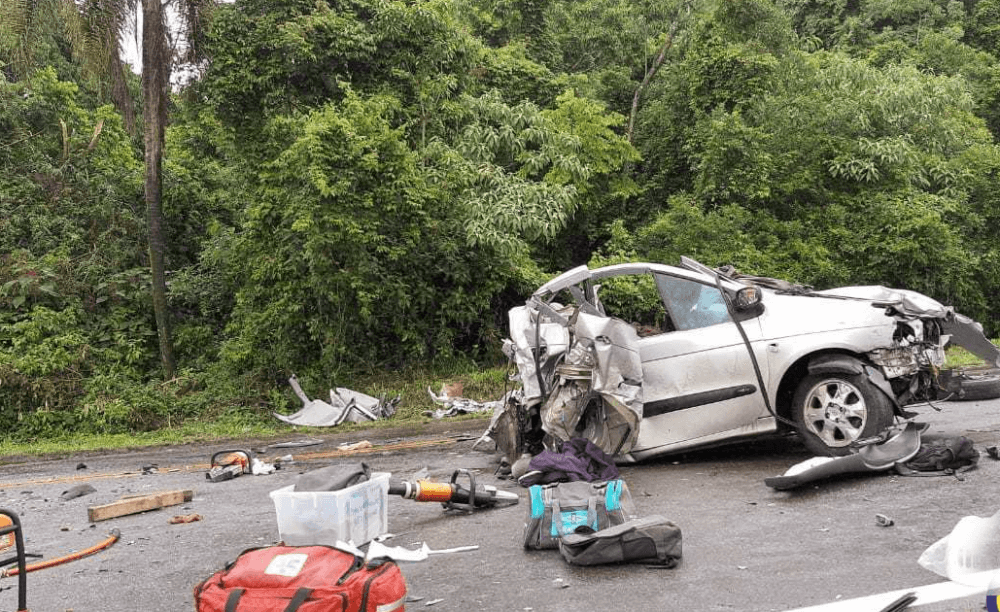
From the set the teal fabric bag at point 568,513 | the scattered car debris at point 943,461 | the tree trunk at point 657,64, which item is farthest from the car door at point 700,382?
the tree trunk at point 657,64

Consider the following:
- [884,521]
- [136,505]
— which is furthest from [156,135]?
[884,521]

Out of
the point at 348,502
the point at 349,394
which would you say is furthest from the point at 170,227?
the point at 348,502

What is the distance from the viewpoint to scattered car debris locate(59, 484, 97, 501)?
8563mm

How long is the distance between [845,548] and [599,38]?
2097 centimetres

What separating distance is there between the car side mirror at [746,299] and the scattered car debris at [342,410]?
783 centimetres

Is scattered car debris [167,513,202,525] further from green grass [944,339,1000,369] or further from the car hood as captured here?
green grass [944,339,1000,369]

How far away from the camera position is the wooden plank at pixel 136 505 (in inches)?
278

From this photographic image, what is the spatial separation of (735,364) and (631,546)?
281 centimetres

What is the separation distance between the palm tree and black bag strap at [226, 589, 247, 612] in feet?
46.1

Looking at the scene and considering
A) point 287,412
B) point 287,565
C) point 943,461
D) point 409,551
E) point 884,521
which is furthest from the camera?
point 287,412

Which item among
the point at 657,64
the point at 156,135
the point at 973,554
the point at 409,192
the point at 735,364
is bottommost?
the point at 973,554

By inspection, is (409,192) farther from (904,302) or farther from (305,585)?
(305,585)

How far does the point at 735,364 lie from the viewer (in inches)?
279

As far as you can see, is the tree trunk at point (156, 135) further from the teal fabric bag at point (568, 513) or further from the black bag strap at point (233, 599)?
the black bag strap at point (233, 599)
